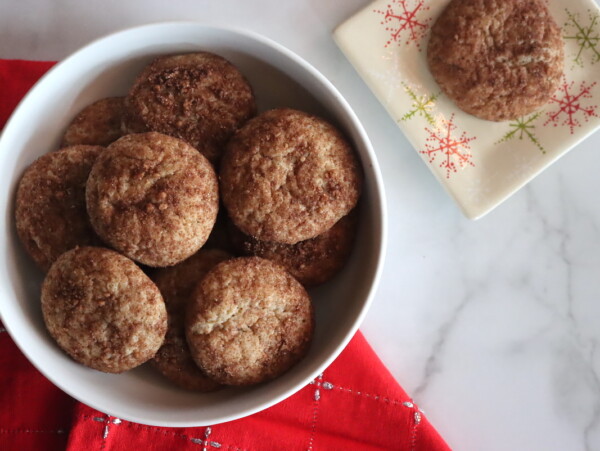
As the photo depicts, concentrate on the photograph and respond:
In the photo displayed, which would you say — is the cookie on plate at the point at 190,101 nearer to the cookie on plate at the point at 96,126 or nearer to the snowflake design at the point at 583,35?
the cookie on plate at the point at 96,126

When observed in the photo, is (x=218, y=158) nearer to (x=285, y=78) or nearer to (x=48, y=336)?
(x=285, y=78)

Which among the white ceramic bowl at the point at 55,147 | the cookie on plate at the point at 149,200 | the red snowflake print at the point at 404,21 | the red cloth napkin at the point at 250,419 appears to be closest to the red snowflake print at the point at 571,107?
the red snowflake print at the point at 404,21

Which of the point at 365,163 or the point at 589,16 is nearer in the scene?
the point at 365,163

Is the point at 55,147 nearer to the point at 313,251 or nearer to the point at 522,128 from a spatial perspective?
the point at 313,251

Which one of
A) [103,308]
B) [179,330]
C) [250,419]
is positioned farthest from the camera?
[250,419]

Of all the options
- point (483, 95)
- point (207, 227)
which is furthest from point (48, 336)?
point (483, 95)

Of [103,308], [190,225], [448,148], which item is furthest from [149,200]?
[448,148]
